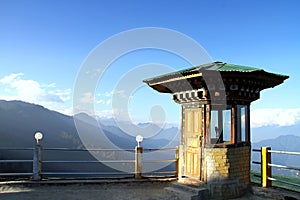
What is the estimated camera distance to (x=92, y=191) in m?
7.52

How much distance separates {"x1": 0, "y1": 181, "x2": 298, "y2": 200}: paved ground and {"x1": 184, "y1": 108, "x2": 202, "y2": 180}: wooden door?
35.6 inches

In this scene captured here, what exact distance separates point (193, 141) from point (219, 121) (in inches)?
35.8

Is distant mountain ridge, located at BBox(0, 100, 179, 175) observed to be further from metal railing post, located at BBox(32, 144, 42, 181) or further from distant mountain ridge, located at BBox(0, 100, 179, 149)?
metal railing post, located at BBox(32, 144, 42, 181)

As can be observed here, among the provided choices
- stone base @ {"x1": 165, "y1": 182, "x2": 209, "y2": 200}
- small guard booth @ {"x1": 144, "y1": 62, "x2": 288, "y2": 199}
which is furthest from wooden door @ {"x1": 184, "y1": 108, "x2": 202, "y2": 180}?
stone base @ {"x1": 165, "y1": 182, "x2": 209, "y2": 200}

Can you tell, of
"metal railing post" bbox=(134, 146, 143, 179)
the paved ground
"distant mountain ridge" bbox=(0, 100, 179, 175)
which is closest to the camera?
the paved ground

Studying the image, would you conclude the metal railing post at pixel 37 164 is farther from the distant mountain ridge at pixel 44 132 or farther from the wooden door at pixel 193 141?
the distant mountain ridge at pixel 44 132

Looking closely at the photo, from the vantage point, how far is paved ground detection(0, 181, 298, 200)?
6872 millimetres

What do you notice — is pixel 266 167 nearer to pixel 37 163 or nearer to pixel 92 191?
pixel 92 191

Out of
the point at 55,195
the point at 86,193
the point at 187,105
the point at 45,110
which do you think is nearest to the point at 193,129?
the point at 187,105

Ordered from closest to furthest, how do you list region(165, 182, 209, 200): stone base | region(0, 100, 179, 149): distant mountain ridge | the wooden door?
region(165, 182, 209, 200): stone base
the wooden door
region(0, 100, 179, 149): distant mountain ridge

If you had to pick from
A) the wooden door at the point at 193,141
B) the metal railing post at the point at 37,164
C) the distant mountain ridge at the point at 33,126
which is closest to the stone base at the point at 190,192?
the wooden door at the point at 193,141

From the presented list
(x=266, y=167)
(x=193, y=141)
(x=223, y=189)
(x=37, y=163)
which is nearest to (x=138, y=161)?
(x=193, y=141)

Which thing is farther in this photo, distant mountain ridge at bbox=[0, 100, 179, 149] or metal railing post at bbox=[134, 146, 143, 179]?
distant mountain ridge at bbox=[0, 100, 179, 149]

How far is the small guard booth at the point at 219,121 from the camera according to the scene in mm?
6895
